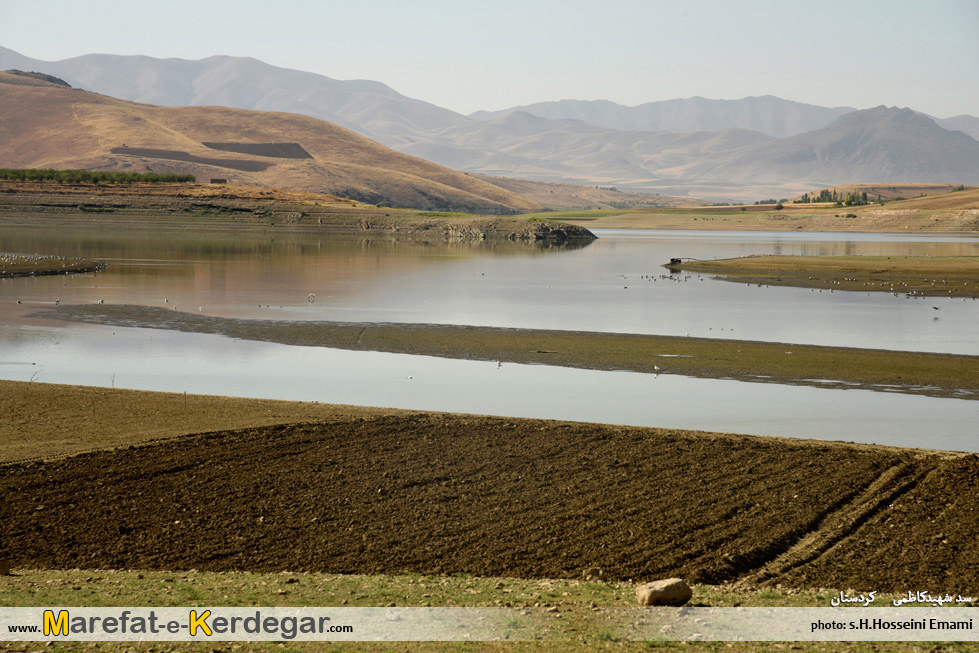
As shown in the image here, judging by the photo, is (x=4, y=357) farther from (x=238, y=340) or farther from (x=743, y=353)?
(x=743, y=353)

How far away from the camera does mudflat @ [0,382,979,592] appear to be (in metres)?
8.43

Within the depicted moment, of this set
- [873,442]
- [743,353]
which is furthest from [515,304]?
[873,442]

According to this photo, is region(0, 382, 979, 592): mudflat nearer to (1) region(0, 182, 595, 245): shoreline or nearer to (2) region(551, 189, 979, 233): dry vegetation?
(1) region(0, 182, 595, 245): shoreline

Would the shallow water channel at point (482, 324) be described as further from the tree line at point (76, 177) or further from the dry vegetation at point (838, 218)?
the dry vegetation at point (838, 218)

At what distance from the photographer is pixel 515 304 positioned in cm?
3384

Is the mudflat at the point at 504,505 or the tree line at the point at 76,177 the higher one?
the tree line at the point at 76,177

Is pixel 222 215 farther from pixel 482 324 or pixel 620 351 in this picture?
pixel 620 351

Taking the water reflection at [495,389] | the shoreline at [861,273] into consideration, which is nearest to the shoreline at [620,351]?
the water reflection at [495,389]

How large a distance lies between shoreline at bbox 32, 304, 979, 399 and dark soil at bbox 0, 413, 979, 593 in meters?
7.82

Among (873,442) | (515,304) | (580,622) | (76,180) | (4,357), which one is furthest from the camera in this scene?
(76,180)

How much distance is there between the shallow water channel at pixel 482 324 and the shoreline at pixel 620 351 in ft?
3.08

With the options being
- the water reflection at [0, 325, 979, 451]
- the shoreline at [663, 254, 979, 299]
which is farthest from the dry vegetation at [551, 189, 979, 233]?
the water reflection at [0, 325, 979, 451]

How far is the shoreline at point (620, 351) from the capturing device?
20.2 m

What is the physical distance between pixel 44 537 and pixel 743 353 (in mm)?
17759
